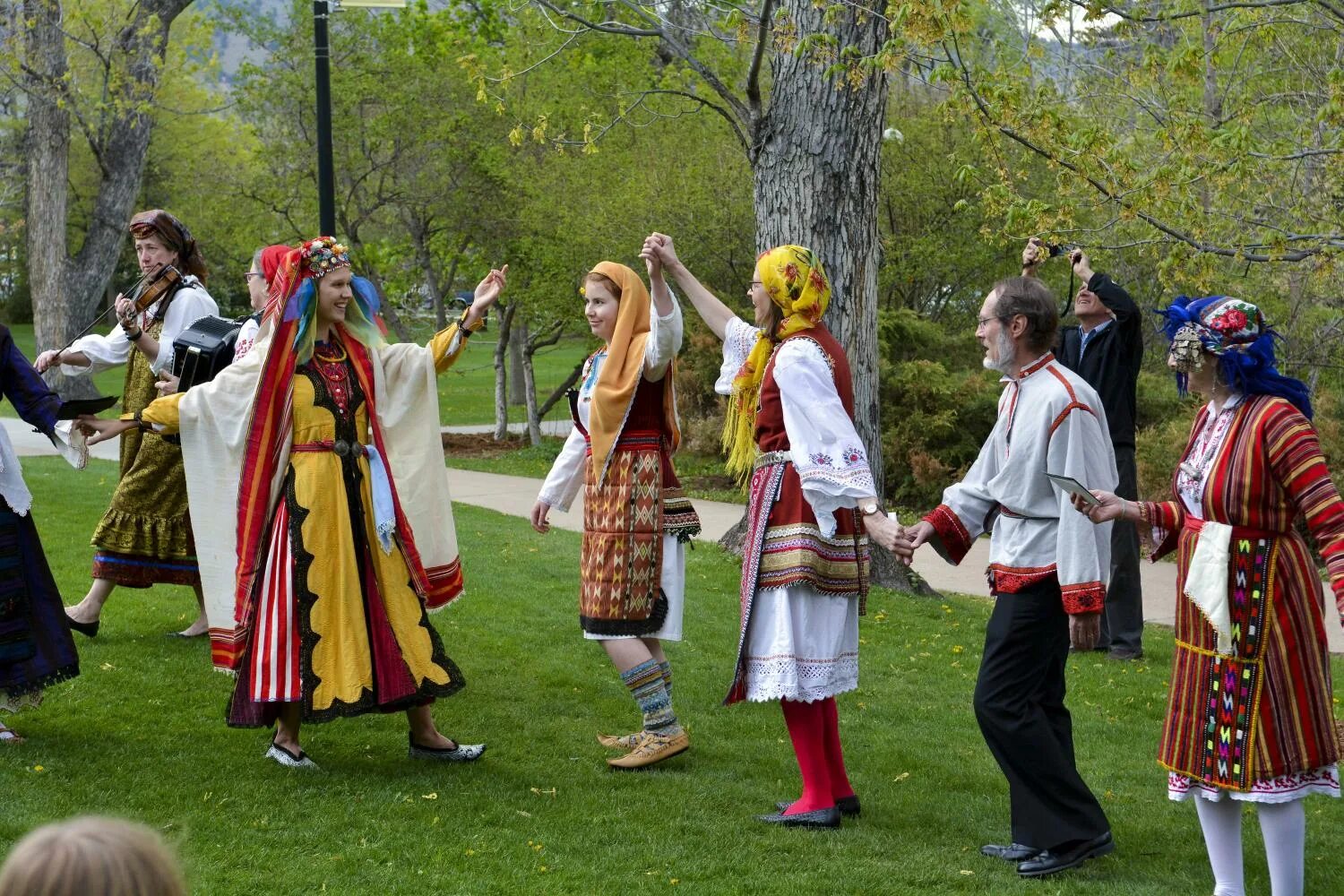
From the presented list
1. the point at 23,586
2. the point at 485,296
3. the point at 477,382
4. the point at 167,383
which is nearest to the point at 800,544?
the point at 485,296

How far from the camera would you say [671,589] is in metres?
5.67

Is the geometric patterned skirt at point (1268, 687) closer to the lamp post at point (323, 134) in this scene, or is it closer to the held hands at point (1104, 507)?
the held hands at point (1104, 507)

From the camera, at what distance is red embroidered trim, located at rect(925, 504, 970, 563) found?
4594 mm

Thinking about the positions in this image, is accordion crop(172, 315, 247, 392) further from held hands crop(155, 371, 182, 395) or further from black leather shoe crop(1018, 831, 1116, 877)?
black leather shoe crop(1018, 831, 1116, 877)

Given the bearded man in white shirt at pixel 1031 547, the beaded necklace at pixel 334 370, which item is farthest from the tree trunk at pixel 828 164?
the bearded man in white shirt at pixel 1031 547

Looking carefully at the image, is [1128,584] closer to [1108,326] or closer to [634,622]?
[1108,326]

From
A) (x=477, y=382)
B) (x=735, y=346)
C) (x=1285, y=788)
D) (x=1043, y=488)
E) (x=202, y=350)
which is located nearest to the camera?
(x=1285, y=788)

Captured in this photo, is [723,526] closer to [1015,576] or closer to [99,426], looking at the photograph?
[99,426]

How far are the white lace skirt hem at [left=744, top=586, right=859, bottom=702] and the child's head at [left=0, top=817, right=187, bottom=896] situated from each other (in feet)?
10.8

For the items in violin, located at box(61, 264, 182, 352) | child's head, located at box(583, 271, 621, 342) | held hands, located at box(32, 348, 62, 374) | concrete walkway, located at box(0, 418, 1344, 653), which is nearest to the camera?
child's head, located at box(583, 271, 621, 342)

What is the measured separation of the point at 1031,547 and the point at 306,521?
2.53m

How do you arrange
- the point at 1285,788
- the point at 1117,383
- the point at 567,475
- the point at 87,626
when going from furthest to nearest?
the point at 1117,383, the point at 87,626, the point at 567,475, the point at 1285,788

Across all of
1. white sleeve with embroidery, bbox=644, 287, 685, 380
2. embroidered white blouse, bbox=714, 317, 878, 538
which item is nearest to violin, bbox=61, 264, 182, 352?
white sleeve with embroidery, bbox=644, 287, 685, 380

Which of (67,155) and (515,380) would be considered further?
(515,380)
